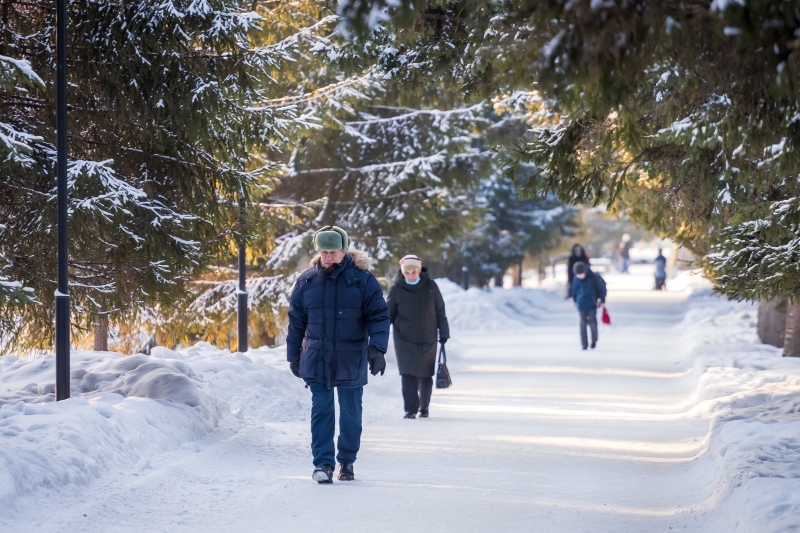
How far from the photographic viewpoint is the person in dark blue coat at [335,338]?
7.53 meters

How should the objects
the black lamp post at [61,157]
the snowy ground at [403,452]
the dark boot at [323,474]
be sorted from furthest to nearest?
the black lamp post at [61,157], the dark boot at [323,474], the snowy ground at [403,452]

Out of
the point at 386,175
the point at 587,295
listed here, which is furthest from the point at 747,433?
the point at 587,295

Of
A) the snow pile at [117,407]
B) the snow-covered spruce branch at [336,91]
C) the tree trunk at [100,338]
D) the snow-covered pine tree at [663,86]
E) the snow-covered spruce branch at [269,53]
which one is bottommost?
the snow pile at [117,407]

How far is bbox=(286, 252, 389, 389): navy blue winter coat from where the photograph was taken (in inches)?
297

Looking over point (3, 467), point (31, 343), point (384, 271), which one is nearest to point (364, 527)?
point (3, 467)

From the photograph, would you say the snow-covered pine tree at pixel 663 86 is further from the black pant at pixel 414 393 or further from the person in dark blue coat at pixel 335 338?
the black pant at pixel 414 393

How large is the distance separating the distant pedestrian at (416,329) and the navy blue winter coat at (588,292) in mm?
8363

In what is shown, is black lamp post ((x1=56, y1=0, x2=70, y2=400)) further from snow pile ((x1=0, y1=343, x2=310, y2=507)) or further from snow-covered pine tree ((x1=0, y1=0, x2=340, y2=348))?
snow pile ((x1=0, y1=343, x2=310, y2=507))

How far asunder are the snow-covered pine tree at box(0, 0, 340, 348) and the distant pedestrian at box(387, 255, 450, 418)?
2.30 meters

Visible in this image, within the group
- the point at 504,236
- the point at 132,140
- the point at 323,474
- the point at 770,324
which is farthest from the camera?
the point at 504,236

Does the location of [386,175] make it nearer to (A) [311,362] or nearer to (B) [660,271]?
(A) [311,362]

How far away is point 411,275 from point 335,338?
166 inches

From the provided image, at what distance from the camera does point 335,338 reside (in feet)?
24.7

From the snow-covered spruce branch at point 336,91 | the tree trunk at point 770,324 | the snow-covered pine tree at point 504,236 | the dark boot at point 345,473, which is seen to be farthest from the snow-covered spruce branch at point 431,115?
the snow-covered pine tree at point 504,236
